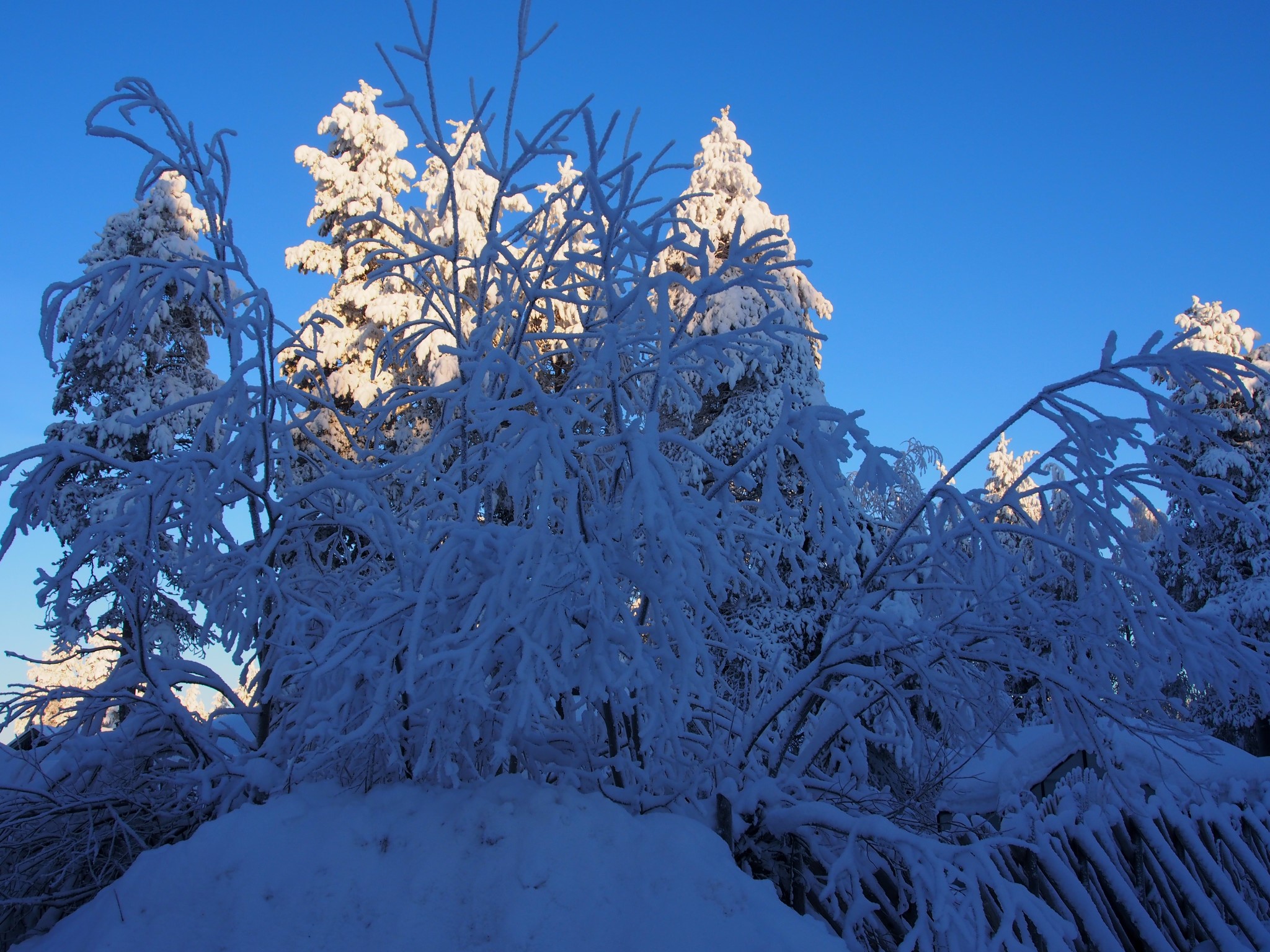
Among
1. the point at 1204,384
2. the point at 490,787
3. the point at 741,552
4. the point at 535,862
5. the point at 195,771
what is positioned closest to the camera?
the point at 535,862

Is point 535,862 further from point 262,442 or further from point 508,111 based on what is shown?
point 508,111

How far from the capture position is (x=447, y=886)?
106 inches

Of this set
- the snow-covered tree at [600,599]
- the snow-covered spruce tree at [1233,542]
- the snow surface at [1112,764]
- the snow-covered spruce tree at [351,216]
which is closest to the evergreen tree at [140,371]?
the snow-covered spruce tree at [351,216]

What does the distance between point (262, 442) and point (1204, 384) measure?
3.93m

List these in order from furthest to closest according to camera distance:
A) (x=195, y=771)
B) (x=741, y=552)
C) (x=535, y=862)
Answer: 1. (x=741, y=552)
2. (x=195, y=771)
3. (x=535, y=862)

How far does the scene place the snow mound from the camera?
2564 millimetres

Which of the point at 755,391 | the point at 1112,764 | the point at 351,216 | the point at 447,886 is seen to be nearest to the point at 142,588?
the point at 447,886

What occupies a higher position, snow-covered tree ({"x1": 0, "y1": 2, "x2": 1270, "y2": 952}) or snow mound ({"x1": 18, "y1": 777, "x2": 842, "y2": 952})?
snow-covered tree ({"x1": 0, "y1": 2, "x2": 1270, "y2": 952})

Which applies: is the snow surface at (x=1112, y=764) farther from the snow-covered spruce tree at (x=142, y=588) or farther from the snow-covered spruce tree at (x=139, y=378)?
the snow-covered spruce tree at (x=139, y=378)

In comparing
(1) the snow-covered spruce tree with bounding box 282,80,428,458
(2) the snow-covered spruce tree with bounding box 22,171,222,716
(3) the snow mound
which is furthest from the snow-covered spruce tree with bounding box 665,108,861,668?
(2) the snow-covered spruce tree with bounding box 22,171,222,716

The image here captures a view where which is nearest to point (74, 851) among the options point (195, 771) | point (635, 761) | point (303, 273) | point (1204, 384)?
point (195, 771)

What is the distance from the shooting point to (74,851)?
3.23 m

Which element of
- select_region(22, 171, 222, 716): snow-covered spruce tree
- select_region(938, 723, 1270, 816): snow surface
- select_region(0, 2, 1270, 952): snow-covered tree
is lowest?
select_region(938, 723, 1270, 816): snow surface

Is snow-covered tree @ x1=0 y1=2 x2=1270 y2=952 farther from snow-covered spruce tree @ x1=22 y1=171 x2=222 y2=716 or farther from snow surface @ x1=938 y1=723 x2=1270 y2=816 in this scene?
snow-covered spruce tree @ x1=22 y1=171 x2=222 y2=716
